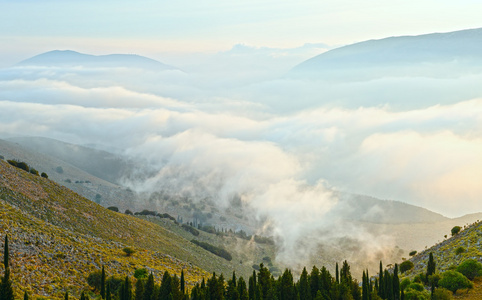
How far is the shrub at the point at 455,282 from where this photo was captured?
219ft

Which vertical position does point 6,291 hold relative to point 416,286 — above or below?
above

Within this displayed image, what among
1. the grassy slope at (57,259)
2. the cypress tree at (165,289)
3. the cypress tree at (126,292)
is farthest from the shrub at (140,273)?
the cypress tree at (126,292)

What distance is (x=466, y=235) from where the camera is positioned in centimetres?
8762

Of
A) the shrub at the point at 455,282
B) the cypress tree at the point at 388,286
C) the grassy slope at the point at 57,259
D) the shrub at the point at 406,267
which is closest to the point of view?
the grassy slope at the point at 57,259

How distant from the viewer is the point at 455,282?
219 feet

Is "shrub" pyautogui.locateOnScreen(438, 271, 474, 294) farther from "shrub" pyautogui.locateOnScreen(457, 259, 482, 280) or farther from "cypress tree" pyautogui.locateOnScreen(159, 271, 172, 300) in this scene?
"cypress tree" pyautogui.locateOnScreen(159, 271, 172, 300)

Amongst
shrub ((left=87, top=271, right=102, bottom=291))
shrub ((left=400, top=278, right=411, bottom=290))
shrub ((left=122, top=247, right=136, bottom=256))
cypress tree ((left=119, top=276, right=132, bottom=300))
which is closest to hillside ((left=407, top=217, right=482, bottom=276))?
shrub ((left=400, top=278, right=411, bottom=290))

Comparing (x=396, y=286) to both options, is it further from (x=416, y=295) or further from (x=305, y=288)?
(x=305, y=288)

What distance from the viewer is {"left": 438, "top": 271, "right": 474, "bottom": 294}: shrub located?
2623 inches

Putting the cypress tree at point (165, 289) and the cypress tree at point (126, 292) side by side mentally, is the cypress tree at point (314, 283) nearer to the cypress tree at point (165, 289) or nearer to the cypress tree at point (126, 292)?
the cypress tree at point (165, 289)

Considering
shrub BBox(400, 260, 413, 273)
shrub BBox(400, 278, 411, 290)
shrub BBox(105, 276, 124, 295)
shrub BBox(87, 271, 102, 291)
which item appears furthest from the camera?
shrub BBox(400, 260, 413, 273)

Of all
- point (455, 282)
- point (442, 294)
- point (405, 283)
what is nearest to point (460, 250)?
point (405, 283)

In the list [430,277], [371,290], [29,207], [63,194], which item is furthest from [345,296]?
[63,194]

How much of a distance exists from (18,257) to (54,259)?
5878 mm
